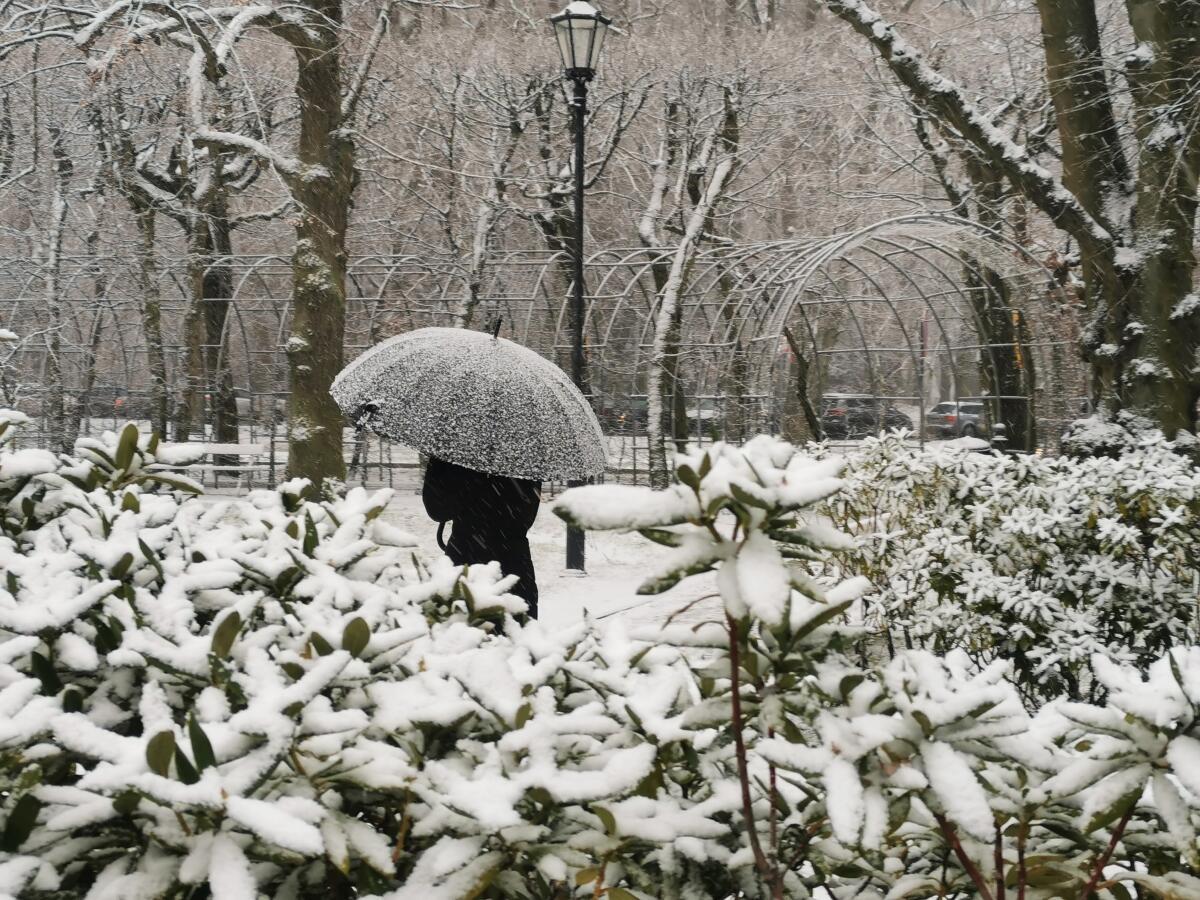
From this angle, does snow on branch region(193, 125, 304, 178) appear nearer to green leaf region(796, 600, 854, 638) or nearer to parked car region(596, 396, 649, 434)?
parked car region(596, 396, 649, 434)

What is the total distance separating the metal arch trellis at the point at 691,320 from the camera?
13.2 metres

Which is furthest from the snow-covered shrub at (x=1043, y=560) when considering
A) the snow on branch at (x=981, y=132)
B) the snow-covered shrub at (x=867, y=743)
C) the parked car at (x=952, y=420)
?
the parked car at (x=952, y=420)

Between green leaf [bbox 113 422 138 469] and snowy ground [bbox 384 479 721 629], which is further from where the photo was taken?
snowy ground [bbox 384 479 721 629]

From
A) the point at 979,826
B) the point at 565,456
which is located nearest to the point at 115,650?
the point at 979,826

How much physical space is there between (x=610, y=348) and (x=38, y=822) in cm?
1649

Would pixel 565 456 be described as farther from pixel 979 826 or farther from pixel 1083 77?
pixel 1083 77

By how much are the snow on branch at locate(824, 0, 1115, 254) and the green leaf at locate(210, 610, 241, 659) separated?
8.87m

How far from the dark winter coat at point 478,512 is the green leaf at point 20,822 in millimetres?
4008

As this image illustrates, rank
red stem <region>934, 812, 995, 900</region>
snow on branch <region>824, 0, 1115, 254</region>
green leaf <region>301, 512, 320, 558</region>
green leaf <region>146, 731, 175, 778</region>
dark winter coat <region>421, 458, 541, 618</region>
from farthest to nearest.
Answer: snow on branch <region>824, 0, 1115, 254</region> → dark winter coat <region>421, 458, 541, 618</region> → green leaf <region>301, 512, 320, 558</region> → red stem <region>934, 812, 995, 900</region> → green leaf <region>146, 731, 175, 778</region>

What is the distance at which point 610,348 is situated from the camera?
1792 centimetres

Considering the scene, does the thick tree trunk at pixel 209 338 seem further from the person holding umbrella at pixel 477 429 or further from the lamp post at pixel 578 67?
the person holding umbrella at pixel 477 429

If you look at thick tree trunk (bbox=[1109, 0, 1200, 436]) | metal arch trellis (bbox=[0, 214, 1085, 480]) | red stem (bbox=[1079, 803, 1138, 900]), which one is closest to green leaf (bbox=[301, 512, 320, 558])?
red stem (bbox=[1079, 803, 1138, 900])

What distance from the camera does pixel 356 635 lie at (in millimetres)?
1708

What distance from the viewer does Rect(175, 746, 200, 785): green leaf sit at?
4.56 feet
